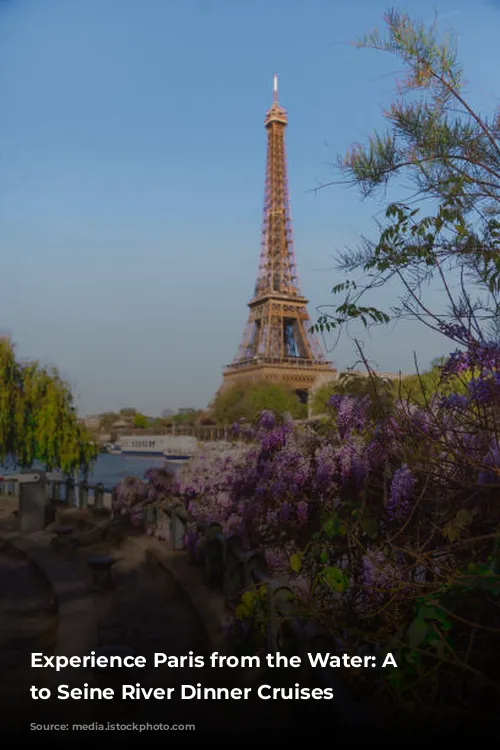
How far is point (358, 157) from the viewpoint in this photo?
521cm

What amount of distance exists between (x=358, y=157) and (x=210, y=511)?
5200 millimetres

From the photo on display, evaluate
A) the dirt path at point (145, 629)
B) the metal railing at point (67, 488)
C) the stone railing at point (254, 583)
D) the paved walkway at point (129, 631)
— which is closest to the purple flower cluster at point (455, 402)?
the stone railing at point (254, 583)

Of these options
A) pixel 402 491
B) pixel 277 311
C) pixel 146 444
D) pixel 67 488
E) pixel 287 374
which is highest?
pixel 277 311

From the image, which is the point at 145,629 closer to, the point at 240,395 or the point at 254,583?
the point at 254,583

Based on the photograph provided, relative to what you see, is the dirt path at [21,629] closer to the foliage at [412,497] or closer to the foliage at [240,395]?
the foliage at [412,497]

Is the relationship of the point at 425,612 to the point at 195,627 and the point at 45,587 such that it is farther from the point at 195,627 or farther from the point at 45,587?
the point at 45,587

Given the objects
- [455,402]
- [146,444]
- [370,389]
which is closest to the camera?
[455,402]

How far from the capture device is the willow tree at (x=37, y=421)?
827 inches

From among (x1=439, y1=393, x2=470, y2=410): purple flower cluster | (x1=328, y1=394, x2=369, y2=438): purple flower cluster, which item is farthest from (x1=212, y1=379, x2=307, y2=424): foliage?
(x1=439, y1=393, x2=470, y2=410): purple flower cluster

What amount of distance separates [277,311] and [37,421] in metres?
60.1

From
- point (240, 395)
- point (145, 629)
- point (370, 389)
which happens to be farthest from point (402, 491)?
point (240, 395)

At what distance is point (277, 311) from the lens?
80.1 meters

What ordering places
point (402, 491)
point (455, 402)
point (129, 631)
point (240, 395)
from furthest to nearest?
point (240, 395)
point (129, 631)
point (455, 402)
point (402, 491)

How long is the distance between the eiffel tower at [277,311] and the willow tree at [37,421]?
55.2 metres
